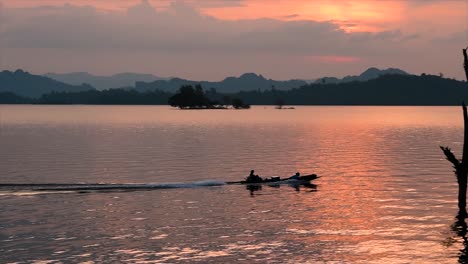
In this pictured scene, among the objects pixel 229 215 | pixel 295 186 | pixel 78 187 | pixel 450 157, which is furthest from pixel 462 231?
pixel 78 187

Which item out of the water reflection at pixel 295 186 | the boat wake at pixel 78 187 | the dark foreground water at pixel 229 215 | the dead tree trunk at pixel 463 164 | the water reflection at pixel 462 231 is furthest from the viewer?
the water reflection at pixel 295 186

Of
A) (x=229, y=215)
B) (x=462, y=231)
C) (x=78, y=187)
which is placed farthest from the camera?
(x=78, y=187)

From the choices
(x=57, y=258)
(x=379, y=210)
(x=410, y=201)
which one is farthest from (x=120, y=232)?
(x=410, y=201)

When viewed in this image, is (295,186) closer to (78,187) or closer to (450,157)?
(450,157)

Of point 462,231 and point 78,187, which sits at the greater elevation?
point 78,187

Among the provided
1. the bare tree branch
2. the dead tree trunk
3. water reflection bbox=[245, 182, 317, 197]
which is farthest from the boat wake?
the bare tree branch

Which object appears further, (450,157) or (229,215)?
(229,215)

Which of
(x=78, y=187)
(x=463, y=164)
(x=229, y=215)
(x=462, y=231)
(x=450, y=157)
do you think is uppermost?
(x=450, y=157)

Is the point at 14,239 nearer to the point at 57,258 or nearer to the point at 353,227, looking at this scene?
the point at 57,258

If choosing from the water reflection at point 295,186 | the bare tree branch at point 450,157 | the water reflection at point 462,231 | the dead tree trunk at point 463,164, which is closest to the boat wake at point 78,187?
the water reflection at point 295,186

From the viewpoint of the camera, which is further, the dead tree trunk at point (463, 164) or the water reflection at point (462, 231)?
the dead tree trunk at point (463, 164)

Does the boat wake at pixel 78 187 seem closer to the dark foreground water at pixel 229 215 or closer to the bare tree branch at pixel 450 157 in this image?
the dark foreground water at pixel 229 215

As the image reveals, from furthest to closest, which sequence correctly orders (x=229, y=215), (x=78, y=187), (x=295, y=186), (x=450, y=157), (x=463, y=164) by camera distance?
(x=295, y=186) < (x=78, y=187) < (x=229, y=215) < (x=463, y=164) < (x=450, y=157)

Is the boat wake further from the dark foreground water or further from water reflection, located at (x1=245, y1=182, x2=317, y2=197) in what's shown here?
water reflection, located at (x1=245, y1=182, x2=317, y2=197)
